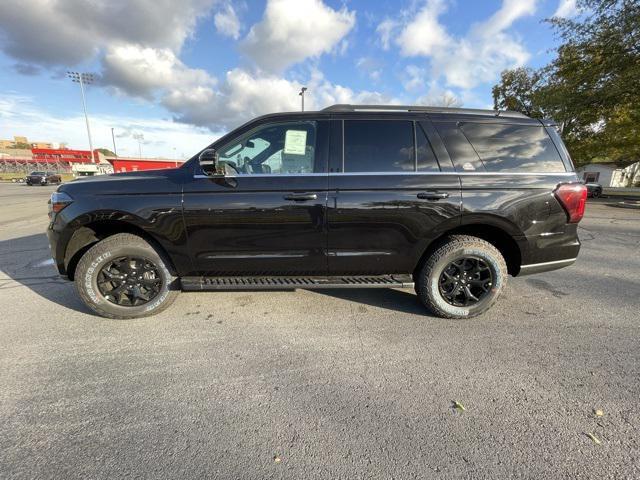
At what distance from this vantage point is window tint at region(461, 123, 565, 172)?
3.07m

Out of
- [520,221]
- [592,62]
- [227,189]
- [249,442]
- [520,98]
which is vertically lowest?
[249,442]

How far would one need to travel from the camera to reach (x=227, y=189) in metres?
2.92

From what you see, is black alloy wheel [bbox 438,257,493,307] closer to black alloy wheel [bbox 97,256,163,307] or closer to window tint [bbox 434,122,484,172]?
window tint [bbox 434,122,484,172]

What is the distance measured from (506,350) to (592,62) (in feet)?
58.8

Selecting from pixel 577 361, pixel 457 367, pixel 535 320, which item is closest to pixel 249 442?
pixel 457 367

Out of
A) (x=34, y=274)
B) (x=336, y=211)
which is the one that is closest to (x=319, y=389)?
(x=336, y=211)

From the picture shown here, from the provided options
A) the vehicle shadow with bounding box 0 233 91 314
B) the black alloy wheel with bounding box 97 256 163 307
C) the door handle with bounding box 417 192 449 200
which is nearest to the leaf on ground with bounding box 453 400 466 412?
the door handle with bounding box 417 192 449 200

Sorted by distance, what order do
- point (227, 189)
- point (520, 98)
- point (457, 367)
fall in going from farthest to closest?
point (520, 98) → point (227, 189) → point (457, 367)

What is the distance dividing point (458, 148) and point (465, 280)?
1.35 metres

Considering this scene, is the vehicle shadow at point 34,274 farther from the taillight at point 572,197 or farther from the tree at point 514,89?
the tree at point 514,89

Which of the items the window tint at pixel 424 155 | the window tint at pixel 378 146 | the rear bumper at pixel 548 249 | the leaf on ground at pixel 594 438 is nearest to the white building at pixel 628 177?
the rear bumper at pixel 548 249

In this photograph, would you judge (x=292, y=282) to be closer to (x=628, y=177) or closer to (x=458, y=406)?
(x=458, y=406)

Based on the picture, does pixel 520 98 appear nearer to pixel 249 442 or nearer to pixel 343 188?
pixel 343 188

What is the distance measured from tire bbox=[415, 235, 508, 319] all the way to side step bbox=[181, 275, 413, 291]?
228 millimetres
